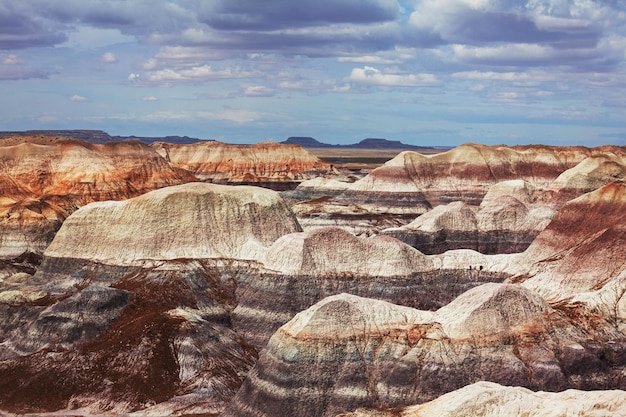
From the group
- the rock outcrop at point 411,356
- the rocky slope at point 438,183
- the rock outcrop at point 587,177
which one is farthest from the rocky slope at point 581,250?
the rock outcrop at point 587,177

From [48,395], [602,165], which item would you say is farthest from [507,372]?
[602,165]

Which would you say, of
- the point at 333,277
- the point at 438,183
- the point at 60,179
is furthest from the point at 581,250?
the point at 60,179

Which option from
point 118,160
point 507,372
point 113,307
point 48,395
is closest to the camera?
point 507,372

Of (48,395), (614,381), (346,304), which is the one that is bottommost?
(48,395)

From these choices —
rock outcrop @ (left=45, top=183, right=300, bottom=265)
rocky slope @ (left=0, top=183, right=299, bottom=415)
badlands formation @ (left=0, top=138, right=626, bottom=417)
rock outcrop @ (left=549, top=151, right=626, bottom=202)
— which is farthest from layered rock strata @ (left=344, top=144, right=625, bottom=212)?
rocky slope @ (left=0, top=183, right=299, bottom=415)

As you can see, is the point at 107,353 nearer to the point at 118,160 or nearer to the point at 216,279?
the point at 216,279

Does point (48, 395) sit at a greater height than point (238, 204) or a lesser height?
lesser

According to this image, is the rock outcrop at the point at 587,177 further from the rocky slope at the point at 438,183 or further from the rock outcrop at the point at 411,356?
the rock outcrop at the point at 411,356
